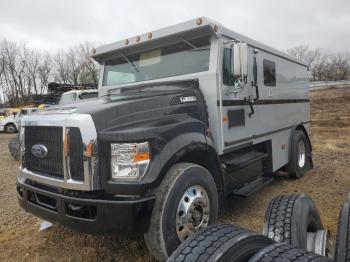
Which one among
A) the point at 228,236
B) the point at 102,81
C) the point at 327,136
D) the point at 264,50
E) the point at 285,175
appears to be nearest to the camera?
the point at 228,236

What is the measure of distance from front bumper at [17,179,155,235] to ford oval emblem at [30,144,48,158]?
1.23 feet

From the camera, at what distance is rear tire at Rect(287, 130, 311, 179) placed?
6258 millimetres

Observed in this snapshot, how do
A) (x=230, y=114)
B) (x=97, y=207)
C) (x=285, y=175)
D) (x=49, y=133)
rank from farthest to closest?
(x=285, y=175)
(x=230, y=114)
(x=49, y=133)
(x=97, y=207)

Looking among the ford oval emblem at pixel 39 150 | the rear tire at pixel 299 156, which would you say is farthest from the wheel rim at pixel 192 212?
the rear tire at pixel 299 156

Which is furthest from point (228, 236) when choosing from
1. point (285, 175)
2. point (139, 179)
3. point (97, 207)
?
point (285, 175)

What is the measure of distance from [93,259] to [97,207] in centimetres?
104

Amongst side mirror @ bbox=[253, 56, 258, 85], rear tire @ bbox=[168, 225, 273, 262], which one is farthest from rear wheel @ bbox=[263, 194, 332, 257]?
side mirror @ bbox=[253, 56, 258, 85]

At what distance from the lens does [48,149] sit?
114 inches

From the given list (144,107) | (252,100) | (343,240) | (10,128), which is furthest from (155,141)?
(10,128)

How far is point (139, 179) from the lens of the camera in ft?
8.66

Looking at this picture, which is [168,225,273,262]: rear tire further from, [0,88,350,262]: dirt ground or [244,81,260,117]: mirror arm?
[244,81,260,117]: mirror arm

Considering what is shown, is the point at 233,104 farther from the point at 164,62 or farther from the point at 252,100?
the point at 164,62

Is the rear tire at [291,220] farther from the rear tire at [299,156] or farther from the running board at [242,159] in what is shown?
the rear tire at [299,156]

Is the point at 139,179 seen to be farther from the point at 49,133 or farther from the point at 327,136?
the point at 327,136
